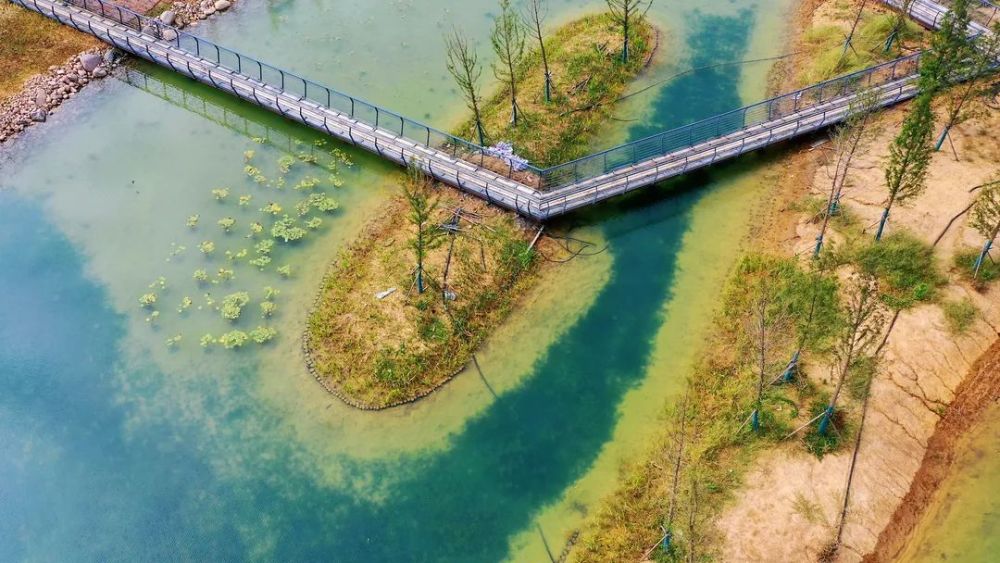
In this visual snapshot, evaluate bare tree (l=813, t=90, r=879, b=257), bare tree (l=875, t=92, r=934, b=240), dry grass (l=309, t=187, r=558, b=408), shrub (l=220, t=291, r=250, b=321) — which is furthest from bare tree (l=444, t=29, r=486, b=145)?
bare tree (l=875, t=92, r=934, b=240)

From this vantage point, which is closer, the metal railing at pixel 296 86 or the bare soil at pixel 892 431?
the bare soil at pixel 892 431

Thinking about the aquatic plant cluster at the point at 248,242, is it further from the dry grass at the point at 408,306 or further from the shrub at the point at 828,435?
the shrub at the point at 828,435

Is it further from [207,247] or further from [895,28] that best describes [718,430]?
[895,28]

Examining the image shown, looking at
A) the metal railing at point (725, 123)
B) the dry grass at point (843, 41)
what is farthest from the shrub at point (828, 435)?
the dry grass at point (843, 41)

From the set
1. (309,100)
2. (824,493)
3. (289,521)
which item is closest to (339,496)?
(289,521)

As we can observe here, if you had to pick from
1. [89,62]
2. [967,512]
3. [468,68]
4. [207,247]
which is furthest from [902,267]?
[89,62]
